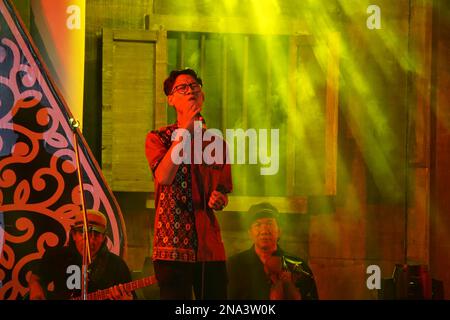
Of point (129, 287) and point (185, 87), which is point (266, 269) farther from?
point (185, 87)

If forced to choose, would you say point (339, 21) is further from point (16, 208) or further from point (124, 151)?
point (16, 208)

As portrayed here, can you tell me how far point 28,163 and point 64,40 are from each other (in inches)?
35.5

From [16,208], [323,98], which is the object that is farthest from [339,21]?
[16,208]

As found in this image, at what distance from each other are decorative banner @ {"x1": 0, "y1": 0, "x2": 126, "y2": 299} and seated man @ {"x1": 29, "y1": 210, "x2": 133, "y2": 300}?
0.06 m

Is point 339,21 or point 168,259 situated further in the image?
point 339,21

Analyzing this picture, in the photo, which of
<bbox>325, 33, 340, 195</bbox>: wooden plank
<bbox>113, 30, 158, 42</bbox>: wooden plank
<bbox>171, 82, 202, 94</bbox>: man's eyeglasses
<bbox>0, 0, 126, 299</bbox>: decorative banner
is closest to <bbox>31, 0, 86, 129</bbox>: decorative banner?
<bbox>0, 0, 126, 299</bbox>: decorative banner

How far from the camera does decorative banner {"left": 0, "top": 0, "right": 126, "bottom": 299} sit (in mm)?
6039

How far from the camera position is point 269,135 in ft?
20.6

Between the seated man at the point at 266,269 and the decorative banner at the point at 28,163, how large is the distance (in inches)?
37.2

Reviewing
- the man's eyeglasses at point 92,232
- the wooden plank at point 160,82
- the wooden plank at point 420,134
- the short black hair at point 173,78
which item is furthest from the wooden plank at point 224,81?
the wooden plank at point 420,134

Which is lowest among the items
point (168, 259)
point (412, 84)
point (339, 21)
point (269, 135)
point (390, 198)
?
point (168, 259)

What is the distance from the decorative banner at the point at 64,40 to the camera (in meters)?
6.19

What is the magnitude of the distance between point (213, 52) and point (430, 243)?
2092mm

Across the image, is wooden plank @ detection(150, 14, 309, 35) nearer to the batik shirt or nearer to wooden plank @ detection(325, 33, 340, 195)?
wooden plank @ detection(325, 33, 340, 195)
